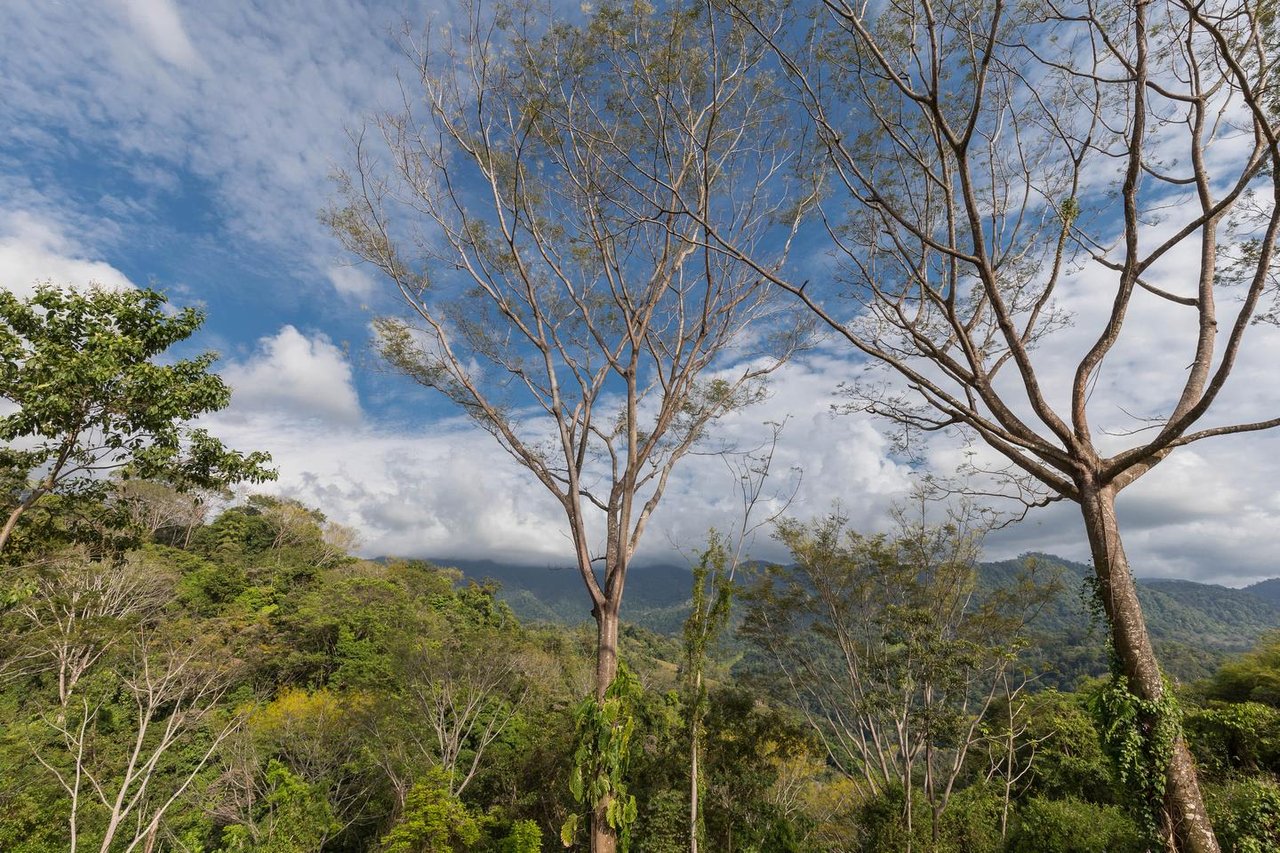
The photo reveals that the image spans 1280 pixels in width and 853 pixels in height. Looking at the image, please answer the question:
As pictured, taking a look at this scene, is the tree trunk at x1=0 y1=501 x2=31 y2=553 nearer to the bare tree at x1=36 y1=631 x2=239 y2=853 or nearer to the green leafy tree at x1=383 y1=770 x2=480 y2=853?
the bare tree at x1=36 y1=631 x2=239 y2=853

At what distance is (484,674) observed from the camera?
15.6 metres

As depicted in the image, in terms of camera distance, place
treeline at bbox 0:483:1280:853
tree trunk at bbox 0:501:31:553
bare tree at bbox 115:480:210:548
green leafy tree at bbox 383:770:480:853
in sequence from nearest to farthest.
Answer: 1. tree trunk at bbox 0:501:31:553
2. treeline at bbox 0:483:1280:853
3. green leafy tree at bbox 383:770:480:853
4. bare tree at bbox 115:480:210:548

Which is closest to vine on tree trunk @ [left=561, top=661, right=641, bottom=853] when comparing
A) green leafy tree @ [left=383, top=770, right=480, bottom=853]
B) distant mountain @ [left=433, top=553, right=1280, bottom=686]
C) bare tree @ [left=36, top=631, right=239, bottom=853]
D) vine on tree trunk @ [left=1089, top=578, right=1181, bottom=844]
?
distant mountain @ [left=433, top=553, right=1280, bottom=686]

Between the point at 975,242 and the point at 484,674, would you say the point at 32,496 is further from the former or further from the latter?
the point at 484,674

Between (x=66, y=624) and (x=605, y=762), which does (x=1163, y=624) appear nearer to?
(x=605, y=762)

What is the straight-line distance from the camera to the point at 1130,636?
402cm

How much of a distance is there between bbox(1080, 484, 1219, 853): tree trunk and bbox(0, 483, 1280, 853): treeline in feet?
9.51

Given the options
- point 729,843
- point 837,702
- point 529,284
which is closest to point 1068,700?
point 837,702

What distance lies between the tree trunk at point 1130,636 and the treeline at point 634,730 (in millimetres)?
2898

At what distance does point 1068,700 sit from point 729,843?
1113 centimetres

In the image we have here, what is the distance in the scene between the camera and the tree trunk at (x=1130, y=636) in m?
3.62

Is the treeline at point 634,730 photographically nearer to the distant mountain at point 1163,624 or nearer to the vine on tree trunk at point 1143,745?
the distant mountain at point 1163,624

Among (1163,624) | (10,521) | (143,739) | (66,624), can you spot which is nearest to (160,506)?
(66,624)

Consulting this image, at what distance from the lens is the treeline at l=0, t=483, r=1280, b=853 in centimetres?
950
